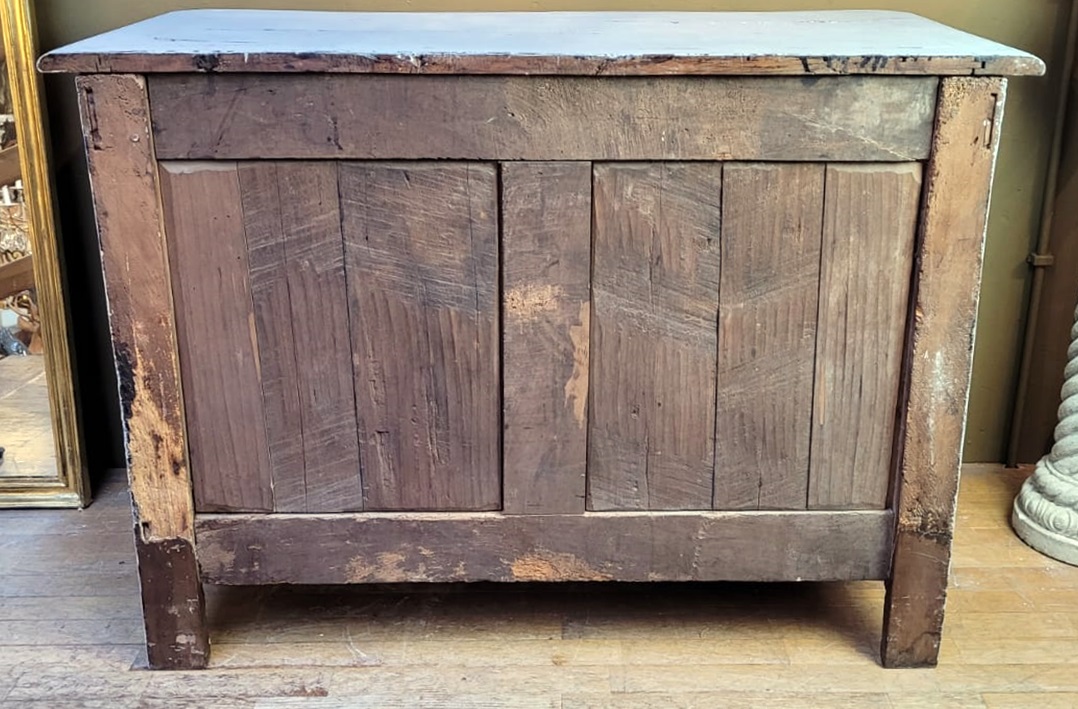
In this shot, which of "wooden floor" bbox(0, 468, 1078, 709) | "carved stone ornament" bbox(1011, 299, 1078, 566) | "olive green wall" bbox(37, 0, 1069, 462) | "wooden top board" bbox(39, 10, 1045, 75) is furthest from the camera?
"olive green wall" bbox(37, 0, 1069, 462)

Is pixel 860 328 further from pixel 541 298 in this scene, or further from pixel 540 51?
pixel 540 51

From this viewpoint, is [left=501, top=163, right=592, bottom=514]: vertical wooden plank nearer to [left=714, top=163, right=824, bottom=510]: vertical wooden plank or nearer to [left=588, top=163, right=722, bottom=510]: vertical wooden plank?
[left=588, top=163, right=722, bottom=510]: vertical wooden plank

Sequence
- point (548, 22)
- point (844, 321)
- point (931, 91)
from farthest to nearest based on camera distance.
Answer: point (548, 22) < point (844, 321) < point (931, 91)

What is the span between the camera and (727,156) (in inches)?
57.4

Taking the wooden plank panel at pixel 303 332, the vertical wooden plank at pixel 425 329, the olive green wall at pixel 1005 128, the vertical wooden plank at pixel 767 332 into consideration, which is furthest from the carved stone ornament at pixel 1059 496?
the wooden plank panel at pixel 303 332

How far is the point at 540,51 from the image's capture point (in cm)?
143

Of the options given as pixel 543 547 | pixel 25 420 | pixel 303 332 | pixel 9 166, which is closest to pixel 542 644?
pixel 543 547

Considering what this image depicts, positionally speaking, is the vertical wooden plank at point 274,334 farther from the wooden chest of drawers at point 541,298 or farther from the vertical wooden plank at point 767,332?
the vertical wooden plank at point 767,332

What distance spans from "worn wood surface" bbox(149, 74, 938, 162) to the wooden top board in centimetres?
2

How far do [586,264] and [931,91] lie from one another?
1.73ft

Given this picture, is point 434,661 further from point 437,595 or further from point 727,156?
point 727,156

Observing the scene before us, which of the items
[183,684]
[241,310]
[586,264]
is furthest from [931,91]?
[183,684]

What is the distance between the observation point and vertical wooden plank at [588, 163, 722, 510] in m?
1.48

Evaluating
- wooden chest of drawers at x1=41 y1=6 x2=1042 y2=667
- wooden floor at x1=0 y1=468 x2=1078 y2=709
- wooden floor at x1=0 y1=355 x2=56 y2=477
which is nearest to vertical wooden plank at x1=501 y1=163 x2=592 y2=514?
wooden chest of drawers at x1=41 y1=6 x2=1042 y2=667
